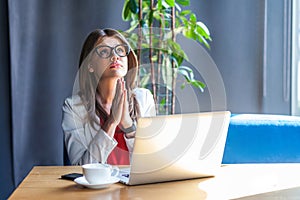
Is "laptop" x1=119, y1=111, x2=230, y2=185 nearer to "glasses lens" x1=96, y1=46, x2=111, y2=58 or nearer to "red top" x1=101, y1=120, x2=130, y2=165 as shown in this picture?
"red top" x1=101, y1=120, x2=130, y2=165

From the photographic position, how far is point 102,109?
1.87 m

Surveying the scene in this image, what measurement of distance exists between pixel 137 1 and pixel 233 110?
3.46ft

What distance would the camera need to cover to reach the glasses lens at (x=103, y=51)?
189 centimetres

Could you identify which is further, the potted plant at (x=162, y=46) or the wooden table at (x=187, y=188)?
the potted plant at (x=162, y=46)

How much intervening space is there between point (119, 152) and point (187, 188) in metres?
0.57

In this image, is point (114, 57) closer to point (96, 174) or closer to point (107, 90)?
point (107, 90)

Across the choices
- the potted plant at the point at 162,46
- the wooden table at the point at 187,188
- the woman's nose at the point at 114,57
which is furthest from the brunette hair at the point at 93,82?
the potted plant at the point at 162,46

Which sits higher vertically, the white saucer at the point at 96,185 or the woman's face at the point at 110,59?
the woman's face at the point at 110,59

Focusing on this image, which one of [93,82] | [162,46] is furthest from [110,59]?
[162,46]

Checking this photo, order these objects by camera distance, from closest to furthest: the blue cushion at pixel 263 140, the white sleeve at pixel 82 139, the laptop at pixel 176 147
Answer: the laptop at pixel 176 147 → the white sleeve at pixel 82 139 → the blue cushion at pixel 263 140

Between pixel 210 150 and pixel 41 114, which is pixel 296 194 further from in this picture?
pixel 41 114

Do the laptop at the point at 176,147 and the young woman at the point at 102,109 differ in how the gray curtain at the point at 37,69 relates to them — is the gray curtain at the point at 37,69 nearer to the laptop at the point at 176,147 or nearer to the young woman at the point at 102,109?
the young woman at the point at 102,109

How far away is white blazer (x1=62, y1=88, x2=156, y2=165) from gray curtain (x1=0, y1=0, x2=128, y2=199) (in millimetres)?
817

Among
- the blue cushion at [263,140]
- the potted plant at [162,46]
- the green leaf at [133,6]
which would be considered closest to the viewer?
the blue cushion at [263,140]
